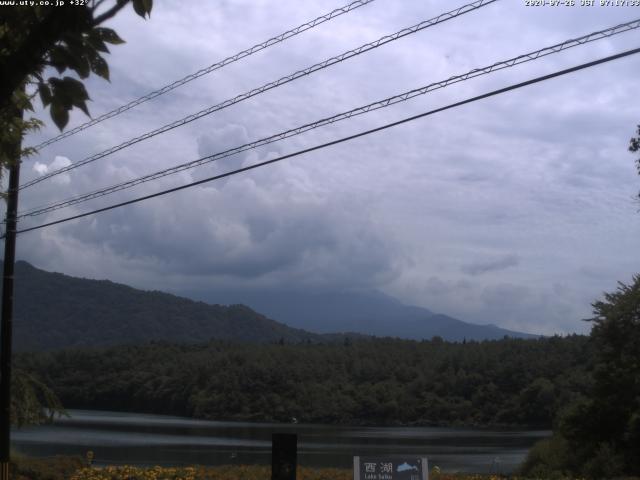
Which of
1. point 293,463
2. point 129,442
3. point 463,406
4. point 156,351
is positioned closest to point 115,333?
point 156,351

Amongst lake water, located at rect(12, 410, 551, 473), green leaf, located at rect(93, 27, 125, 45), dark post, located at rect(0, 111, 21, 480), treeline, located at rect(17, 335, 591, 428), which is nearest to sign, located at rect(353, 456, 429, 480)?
green leaf, located at rect(93, 27, 125, 45)

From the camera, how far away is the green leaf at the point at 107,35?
14.1 ft

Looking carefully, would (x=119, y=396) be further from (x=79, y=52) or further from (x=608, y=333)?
(x=79, y=52)

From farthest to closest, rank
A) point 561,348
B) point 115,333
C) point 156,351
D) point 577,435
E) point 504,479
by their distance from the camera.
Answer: point 115,333 → point 156,351 → point 561,348 → point 577,435 → point 504,479

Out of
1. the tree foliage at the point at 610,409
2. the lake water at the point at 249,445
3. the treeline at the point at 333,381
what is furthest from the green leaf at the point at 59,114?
the treeline at the point at 333,381

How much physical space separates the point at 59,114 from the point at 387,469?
7.19 m

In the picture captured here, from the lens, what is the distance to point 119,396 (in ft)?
277

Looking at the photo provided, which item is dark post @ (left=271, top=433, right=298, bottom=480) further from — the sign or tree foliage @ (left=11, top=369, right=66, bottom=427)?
tree foliage @ (left=11, top=369, right=66, bottom=427)

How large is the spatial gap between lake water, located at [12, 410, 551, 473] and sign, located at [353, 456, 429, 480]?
57.8ft

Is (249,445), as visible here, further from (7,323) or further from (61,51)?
(61,51)

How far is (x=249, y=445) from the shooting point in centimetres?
4656

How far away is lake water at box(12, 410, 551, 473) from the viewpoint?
113ft

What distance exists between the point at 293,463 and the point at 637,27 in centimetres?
656

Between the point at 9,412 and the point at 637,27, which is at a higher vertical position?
the point at 637,27
